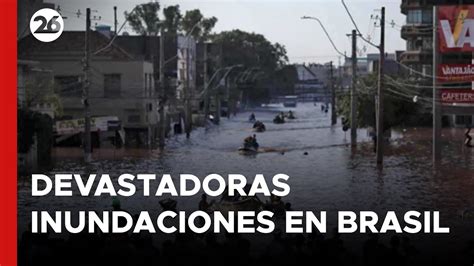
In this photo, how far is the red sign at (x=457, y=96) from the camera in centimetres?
2553

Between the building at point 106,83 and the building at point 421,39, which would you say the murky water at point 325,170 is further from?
the building at point 421,39

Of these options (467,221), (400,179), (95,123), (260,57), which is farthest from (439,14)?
(95,123)

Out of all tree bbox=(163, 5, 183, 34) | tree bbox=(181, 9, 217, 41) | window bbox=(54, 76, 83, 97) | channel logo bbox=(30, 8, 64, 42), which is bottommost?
window bbox=(54, 76, 83, 97)

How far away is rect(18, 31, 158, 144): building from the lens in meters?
32.2

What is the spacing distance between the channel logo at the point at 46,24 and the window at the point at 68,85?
57.7ft

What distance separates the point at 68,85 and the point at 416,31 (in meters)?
18.1

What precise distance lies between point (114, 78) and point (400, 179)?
17.0 metres

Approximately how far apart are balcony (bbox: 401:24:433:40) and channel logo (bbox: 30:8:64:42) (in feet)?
89.8

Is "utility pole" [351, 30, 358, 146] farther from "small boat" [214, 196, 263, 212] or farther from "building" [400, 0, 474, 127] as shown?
"small boat" [214, 196, 263, 212]

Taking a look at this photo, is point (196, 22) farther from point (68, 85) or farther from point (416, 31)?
point (416, 31)

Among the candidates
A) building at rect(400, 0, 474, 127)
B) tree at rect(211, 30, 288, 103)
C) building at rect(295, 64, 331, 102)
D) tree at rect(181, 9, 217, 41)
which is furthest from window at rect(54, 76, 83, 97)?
building at rect(400, 0, 474, 127)

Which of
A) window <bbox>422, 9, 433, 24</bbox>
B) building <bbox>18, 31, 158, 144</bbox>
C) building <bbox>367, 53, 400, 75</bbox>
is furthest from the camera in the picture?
building <bbox>367, 53, 400, 75</bbox>

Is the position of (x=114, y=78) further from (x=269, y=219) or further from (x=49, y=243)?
(x=49, y=243)

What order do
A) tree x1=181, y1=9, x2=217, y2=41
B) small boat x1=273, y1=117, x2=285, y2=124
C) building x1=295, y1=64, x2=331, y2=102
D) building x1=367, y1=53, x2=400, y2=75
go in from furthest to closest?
building x1=367, y1=53, x2=400, y2=75 < small boat x1=273, y1=117, x2=285, y2=124 < building x1=295, y1=64, x2=331, y2=102 < tree x1=181, y1=9, x2=217, y2=41
